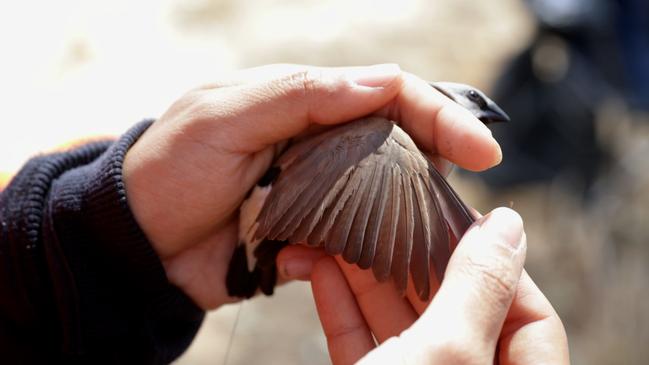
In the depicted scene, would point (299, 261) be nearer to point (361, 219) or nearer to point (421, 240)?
point (361, 219)

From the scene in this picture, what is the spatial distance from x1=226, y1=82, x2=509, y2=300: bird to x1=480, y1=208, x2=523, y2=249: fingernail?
10.4 inches

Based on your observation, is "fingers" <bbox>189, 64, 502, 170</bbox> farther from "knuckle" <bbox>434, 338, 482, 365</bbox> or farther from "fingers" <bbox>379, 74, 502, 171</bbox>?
"knuckle" <bbox>434, 338, 482, 365</bbox>

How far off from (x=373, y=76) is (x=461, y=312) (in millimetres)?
1088

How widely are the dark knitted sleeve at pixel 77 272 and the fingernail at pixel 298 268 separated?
18.0 inches

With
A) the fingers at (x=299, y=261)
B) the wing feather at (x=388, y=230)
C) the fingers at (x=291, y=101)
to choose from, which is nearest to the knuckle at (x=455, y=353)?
the wing feather at (x=388, y=230)

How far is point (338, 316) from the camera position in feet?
8.30

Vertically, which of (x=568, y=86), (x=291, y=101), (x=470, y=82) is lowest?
(x=470, y=82)

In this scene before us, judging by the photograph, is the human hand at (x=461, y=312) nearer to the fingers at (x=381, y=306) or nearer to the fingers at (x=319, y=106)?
the fingers at (x=381, y=306)

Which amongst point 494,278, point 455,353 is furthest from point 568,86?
point 455,353

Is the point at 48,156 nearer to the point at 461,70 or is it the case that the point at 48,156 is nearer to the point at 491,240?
the point at 491,240

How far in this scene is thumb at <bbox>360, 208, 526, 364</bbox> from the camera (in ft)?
5.95

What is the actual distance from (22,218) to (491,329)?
5.38 feet

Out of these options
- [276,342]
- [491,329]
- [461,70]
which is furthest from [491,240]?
[461,70]

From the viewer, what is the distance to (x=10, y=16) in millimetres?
8867
